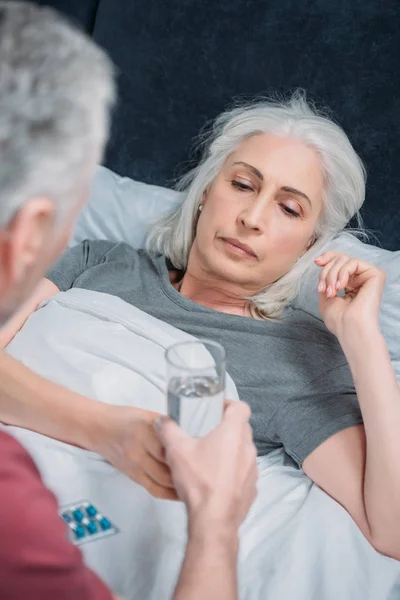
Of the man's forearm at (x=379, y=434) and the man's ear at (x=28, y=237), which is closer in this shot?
the man's ear at (x=28, y=237)

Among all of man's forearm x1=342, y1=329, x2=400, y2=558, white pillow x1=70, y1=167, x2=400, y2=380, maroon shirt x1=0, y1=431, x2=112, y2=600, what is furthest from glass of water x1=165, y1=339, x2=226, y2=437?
white pillow x1=70, y1=167, x2=400, y2=380

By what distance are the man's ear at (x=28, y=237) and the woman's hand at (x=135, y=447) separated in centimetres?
45

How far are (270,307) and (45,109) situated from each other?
1114mm


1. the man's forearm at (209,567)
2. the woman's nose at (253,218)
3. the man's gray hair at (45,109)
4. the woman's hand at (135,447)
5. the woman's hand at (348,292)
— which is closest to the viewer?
the man's gray hair at (45,109)

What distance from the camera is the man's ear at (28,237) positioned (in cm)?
75

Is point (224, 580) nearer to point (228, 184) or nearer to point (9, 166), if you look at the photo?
point (9, 166)

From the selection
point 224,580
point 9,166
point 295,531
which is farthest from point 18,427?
point 9,166

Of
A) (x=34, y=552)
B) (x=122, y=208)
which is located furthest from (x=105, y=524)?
(x=122, y=208)

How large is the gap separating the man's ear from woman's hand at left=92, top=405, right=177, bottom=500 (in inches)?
17.9

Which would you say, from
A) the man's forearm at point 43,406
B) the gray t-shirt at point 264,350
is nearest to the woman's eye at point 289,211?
the gray t-shirt at point 264,350

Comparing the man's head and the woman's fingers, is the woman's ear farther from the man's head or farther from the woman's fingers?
the man's head

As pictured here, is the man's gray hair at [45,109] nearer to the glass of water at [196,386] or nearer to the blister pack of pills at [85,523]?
the glass of water at [196,386]

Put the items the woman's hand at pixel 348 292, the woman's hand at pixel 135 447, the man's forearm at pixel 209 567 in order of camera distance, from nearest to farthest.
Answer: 1. the man's forearm at pixel 209 567
2. the woman's hand at pixel 135 447
3. the woman's hand at pixel 348 292

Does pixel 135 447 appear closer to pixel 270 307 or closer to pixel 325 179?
pixel 270 307
